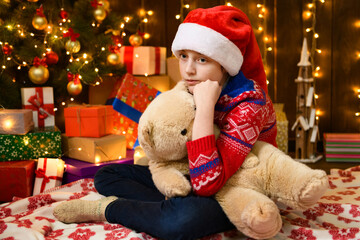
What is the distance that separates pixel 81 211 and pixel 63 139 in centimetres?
80

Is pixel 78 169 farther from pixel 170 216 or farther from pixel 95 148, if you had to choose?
pixel 170 216

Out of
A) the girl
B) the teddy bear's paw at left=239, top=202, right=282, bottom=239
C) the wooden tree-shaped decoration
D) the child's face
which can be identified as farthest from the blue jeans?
the wooden tree-shaped decoration

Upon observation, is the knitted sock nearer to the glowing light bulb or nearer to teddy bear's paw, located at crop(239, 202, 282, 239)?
teddy bear's paw, located at crop(239, 202, 282, 239)

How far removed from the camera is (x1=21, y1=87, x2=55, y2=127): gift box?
183 cm

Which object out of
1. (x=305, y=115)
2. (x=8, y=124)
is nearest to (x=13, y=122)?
(x=8, y=124)

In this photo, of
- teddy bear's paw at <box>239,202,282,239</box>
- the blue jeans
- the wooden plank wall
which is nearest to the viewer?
teddy bear's paw at <box>239,202,282,239</box>

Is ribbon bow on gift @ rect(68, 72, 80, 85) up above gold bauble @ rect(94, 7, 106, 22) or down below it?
below

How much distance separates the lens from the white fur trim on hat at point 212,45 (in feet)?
3.58

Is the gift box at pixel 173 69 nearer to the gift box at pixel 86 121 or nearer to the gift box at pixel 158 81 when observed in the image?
the gift box at pixel 158 81

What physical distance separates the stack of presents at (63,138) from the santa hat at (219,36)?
0.77 m

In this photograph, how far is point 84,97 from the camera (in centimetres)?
228

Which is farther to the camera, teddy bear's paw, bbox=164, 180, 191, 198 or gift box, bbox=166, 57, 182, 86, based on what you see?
gift box, bbox=166, 57, 182, 86

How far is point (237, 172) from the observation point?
1.03 meters

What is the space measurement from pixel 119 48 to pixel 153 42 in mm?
473
